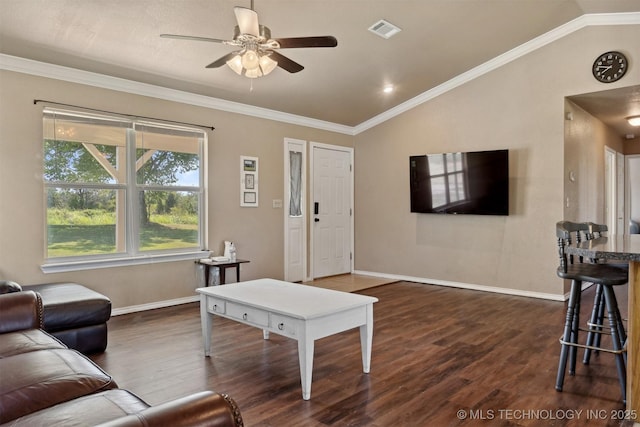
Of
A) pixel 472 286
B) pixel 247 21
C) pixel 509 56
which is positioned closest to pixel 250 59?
pixel 247 21

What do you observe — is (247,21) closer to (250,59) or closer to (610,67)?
(250,59)

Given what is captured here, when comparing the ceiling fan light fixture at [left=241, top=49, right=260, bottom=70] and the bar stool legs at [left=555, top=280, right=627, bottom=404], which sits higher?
the ceiling fan light fixture at [left=241, top=49, right=260, bottom=70]

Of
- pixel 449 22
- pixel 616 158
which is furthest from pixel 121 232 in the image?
pixel 616 158

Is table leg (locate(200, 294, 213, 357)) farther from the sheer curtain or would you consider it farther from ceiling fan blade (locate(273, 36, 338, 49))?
the sheer curtain

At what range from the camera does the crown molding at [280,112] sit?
12.8 feet

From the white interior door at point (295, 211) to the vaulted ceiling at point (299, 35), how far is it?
0.64 m

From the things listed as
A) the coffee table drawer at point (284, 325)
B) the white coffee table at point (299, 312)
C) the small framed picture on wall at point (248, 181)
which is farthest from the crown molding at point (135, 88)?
the coffee table drawer at point (284, 325)

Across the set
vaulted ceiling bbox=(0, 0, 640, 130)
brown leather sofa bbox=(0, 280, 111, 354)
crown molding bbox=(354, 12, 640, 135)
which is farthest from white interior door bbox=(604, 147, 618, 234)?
brown leather sofa bbox=(0, 280, 111, 354)

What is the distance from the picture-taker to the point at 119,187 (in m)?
4.45

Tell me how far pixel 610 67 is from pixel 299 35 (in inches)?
139

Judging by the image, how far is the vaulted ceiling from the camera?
339 cm

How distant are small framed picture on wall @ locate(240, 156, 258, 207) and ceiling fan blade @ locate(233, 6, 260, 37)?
2929mm

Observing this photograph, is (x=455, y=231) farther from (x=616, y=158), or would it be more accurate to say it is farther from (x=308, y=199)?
(x=616, y=158)

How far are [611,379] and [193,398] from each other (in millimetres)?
2823
